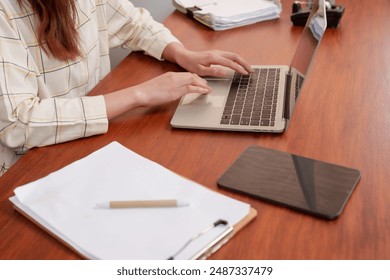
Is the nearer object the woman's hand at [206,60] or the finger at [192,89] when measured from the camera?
the finger at [192,89]

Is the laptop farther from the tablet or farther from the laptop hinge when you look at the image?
the tablet

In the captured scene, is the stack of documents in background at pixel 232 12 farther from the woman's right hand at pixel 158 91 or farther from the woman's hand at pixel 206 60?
the woman's right hand at pixel 158 91

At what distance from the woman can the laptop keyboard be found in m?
0.04

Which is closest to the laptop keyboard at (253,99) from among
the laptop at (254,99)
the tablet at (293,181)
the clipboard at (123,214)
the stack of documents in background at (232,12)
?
the laptop at (254,99)

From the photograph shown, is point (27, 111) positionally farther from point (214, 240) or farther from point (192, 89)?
point (214, 240)

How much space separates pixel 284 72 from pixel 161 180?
532 mm

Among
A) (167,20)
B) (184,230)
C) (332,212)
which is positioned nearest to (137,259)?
(184,230)

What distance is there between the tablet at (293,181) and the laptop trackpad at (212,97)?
22 cm

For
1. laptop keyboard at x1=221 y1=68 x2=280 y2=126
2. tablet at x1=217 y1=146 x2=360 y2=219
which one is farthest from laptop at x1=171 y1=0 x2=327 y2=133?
tablet at x1=217 y1=146 x2=360 y2=219

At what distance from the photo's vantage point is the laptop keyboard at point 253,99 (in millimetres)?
1161

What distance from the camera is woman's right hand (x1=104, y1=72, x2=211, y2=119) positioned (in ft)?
4.02

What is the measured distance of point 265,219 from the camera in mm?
900

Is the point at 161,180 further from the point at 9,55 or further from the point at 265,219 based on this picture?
the point at 9,55

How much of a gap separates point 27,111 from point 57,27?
0.82 feet
